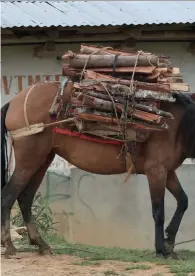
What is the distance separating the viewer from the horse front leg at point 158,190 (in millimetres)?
6672

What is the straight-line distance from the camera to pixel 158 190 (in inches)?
264

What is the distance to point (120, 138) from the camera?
6637mm

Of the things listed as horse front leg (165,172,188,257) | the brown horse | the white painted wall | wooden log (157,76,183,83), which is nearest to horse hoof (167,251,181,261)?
the brown horse

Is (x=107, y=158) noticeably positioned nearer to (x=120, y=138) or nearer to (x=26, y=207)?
(x=120, y=138)

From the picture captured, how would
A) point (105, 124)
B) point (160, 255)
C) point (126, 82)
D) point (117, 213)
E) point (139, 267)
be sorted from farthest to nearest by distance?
point (117, 213) < point (160, 255) < point (105, 124) < point (126, 82) < point (139, 267)

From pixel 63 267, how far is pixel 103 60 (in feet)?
7.02

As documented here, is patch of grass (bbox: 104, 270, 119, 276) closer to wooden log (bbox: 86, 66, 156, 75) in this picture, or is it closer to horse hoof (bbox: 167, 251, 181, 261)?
horse hoof (bbox: 167, 251, 181, 261)

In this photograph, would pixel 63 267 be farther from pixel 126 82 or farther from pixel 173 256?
pixel 126 82

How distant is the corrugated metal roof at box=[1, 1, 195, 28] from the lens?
9.48 m

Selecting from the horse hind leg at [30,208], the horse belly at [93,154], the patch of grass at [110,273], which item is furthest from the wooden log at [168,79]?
the patch of grass at [110,273]

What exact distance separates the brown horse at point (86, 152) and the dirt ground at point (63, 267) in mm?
381

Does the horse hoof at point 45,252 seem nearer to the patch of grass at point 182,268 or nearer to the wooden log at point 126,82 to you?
the patch of grass at point 182,268

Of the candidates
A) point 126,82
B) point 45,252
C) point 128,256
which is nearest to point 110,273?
point 128,256

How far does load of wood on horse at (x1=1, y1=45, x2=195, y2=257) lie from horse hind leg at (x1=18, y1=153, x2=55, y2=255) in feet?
0.04
